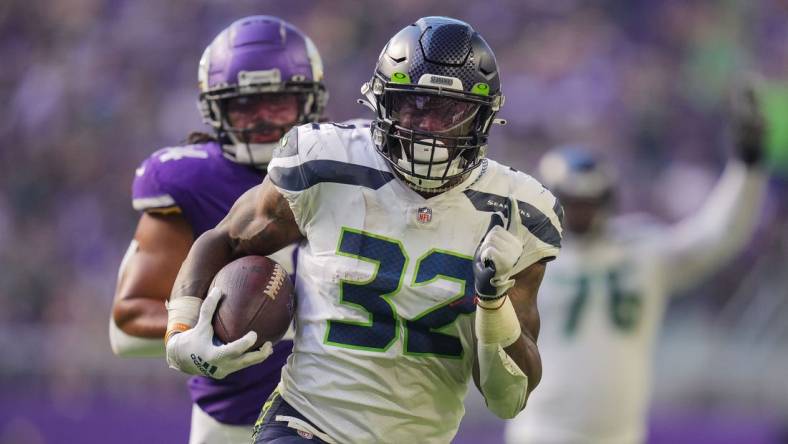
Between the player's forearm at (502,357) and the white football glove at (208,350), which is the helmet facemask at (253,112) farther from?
the player's forearm at (502,357)

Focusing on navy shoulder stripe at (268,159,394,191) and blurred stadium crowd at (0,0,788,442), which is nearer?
navy shoulder stripe at (268,159,394,191)

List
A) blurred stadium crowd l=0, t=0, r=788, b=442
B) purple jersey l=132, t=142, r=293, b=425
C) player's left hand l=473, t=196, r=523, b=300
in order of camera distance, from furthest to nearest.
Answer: blurred stadium crowd l=0, t=0, r=788, b=442 → purple jersey l=132, t=142, r=293, b=425 → player's left hand l=473, t=196, r=523, b=300

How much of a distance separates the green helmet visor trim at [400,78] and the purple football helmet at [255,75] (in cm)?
90

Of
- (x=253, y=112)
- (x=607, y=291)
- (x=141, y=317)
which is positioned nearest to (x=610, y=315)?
(x=607, y=291)

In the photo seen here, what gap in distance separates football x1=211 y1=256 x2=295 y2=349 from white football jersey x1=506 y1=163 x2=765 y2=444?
10.3 ft

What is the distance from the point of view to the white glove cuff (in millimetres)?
2889

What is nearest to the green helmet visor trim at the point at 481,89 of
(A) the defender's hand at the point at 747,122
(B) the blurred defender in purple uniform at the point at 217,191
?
(B) the blurred defender in purple uniform at the point at 217,191

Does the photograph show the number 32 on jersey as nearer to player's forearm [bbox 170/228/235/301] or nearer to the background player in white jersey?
player's forearm [bbox 170/228/235/301]

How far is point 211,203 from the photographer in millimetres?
3875

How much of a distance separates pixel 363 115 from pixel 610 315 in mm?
3661

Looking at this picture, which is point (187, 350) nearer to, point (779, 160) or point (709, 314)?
point (709, 314)

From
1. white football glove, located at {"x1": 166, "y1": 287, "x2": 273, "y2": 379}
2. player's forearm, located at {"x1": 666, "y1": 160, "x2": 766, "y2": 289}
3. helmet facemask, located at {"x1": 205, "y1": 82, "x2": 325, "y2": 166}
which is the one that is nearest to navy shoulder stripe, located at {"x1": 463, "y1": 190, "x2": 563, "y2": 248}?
white football glove, located at {"x1": 166, "y1": 287, "x2": 273, "y2": 379}

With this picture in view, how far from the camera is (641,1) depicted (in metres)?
10.8

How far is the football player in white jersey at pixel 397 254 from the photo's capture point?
3.04 metres
